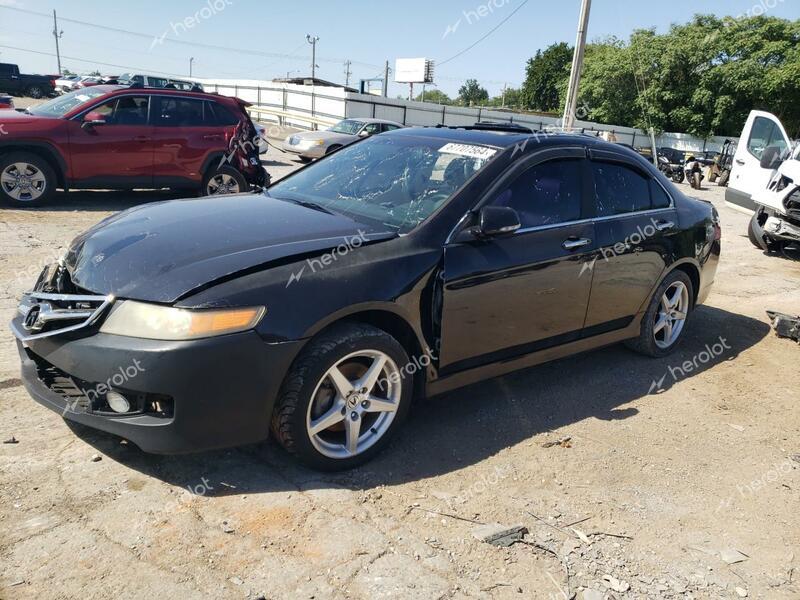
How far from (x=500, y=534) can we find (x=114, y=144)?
8788 millimetres

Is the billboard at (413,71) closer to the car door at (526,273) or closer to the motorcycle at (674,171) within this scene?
the motorcycle at (674,171)

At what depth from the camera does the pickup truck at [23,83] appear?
38.7 meters

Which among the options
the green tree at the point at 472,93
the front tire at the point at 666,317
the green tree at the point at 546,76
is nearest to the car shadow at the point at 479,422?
the front tire at the point at 666,317

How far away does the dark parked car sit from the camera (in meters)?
2.83

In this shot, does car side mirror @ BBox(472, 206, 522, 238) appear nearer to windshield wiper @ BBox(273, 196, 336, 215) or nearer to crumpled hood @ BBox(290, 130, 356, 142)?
windshield wiper @ BBox(273, 196, 336, 215)

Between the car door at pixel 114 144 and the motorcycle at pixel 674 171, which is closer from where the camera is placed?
the car door at pixel 114 144

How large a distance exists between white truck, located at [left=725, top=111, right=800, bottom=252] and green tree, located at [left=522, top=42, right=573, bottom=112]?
63.7m

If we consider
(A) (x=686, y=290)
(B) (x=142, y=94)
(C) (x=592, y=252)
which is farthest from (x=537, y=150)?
(B) (x=142, y=94)

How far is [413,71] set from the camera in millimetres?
61469

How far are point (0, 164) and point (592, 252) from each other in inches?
330

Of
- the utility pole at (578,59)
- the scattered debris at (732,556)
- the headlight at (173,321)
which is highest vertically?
the utility pole at (578,59)

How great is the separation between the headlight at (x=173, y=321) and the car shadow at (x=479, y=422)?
2.50ft

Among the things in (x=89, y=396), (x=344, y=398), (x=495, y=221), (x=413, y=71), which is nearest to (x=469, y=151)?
(x=495, y=221)

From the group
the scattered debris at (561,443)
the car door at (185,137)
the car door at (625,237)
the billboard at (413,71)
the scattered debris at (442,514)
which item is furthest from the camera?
the billboard at (413,71)
